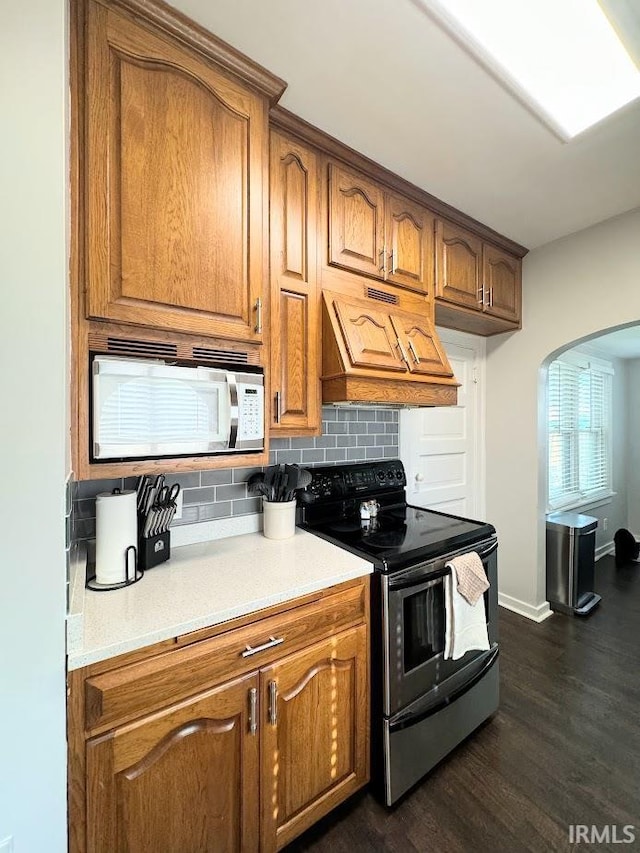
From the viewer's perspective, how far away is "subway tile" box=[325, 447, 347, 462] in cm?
205

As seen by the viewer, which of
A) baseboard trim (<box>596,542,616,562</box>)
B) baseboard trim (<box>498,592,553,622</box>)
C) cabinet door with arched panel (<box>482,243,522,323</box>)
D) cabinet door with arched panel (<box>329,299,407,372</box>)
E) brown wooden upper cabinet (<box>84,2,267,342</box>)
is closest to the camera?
brown wooden upper cabinet (<box>84,2,267,342</box>)

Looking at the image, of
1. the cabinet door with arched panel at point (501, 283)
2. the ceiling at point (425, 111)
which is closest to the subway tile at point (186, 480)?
the ceiling at point (425, 111)

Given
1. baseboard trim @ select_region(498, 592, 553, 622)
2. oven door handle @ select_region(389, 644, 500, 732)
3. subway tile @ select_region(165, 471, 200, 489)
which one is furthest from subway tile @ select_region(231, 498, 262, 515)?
baseboard trim @ select_region(498, 592, 553, 622)

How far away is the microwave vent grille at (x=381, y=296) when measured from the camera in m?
1.74

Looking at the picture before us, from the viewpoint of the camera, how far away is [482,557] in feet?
5.38

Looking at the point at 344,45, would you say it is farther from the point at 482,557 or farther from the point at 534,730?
the point at 534,730

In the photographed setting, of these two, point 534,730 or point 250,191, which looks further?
point 534,730

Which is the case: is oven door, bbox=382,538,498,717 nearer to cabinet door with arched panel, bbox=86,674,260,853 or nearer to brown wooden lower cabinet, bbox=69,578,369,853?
brown wooden lower cabinet, bbox=69,578,369,853

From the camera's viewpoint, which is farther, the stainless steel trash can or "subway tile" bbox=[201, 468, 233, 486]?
the stainless steel trash can

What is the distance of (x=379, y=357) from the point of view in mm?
1639

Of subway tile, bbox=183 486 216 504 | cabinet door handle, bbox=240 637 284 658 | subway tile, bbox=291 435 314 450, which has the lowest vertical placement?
cabinet door handle, bbox=240 637 284 658

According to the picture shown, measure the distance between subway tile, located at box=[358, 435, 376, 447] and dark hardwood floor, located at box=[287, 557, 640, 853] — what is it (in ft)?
4.96

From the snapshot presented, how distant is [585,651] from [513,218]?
9.13ft

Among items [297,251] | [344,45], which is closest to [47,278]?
[297,251]
